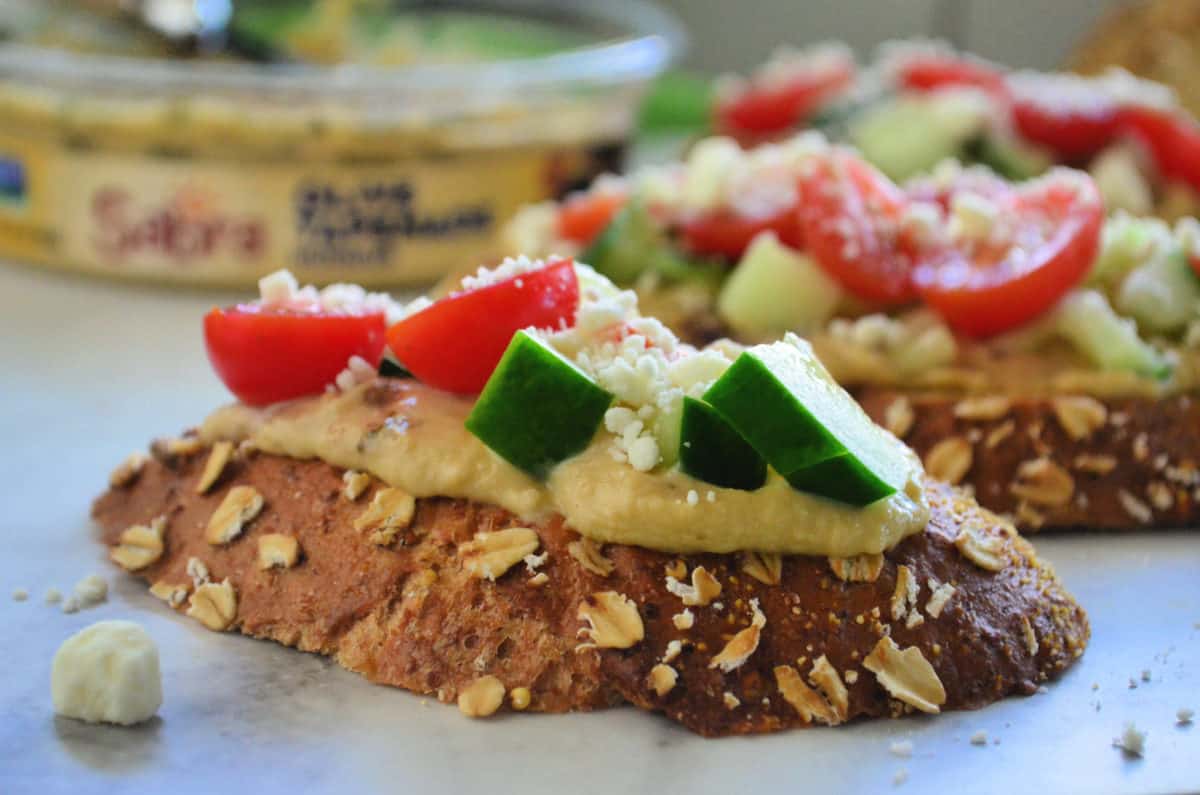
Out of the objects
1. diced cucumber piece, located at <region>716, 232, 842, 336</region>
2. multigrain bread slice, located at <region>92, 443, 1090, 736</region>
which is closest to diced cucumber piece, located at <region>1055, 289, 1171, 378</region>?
diced cucumber piece, located at <region>716, 232, 842, 336</region>

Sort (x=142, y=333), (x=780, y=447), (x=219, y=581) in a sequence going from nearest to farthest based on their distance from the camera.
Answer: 1. (x=780, y=447)
2. (x=219, y=581)
3. (x=142, y=333)

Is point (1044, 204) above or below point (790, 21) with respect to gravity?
above

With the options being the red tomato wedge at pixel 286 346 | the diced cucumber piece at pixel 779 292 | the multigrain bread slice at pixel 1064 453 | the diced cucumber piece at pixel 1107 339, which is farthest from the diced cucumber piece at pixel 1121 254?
the red tomato wedge at pixel 286 346

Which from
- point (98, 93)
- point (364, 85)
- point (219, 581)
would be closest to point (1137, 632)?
point (219, 581)

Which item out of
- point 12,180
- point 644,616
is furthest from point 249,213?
point 644,616

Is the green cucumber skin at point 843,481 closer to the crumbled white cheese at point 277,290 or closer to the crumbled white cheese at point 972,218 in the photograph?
the crumbled white cheese at point 277,290

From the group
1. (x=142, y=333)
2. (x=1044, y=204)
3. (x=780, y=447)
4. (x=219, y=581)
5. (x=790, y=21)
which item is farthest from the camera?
(x=790, y=21)

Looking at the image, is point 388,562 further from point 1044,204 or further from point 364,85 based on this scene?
point 364,85
